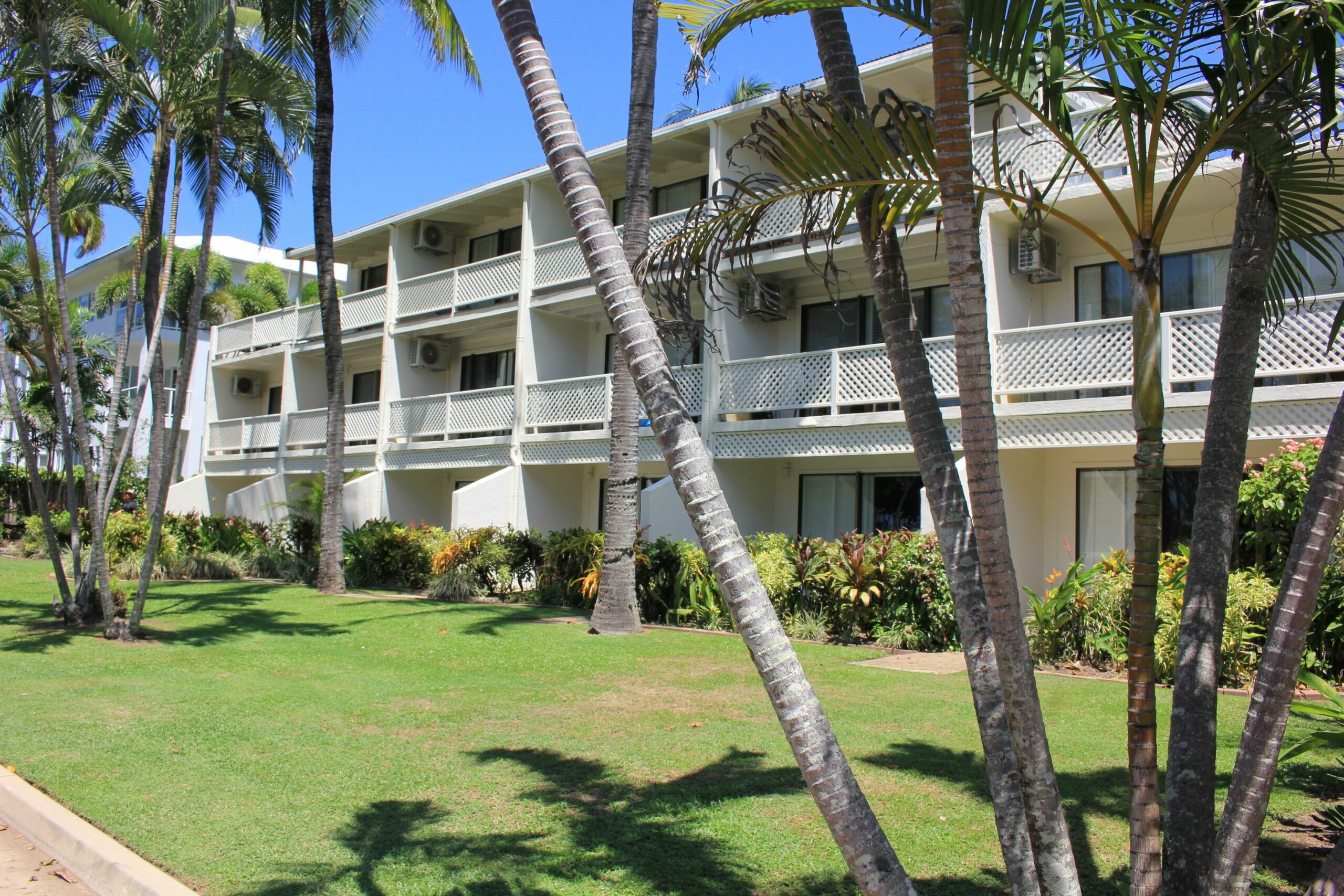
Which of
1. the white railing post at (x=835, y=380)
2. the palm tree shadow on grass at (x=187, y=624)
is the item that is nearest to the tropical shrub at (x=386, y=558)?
the palm tree shadow on grass at (x=187, y=624)

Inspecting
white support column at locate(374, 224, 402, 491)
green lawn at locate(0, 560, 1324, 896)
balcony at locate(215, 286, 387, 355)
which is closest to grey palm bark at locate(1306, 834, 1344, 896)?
green lawn at locate(0, 560, 1324, 896)

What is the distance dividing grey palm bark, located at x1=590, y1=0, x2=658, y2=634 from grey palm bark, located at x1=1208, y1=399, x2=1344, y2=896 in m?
10.3

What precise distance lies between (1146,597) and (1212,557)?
1.36 ft

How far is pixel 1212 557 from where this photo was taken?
361cm

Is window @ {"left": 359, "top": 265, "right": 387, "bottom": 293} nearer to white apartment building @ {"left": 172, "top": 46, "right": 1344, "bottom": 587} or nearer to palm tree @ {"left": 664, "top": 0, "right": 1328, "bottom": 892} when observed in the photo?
white apartment building @ {"left": 172, "top": 46, "right": 1344, "bottom": 587}

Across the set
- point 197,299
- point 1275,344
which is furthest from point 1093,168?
point 197,299

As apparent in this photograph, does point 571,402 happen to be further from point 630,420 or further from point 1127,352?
point 1127,352

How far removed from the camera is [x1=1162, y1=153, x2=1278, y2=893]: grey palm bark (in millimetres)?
3484

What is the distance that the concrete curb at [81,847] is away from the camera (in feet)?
14.7

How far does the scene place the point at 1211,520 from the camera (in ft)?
11.8

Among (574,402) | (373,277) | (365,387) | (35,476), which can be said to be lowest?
(35,476)

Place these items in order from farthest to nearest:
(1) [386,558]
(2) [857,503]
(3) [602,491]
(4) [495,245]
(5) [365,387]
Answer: (5) [365,387], (4) [495,245], (3) [602,491], (1) [386,558], (2) [857,503]

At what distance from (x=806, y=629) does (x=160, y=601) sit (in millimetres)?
9925

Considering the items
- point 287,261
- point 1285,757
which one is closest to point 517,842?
point 1285,757
